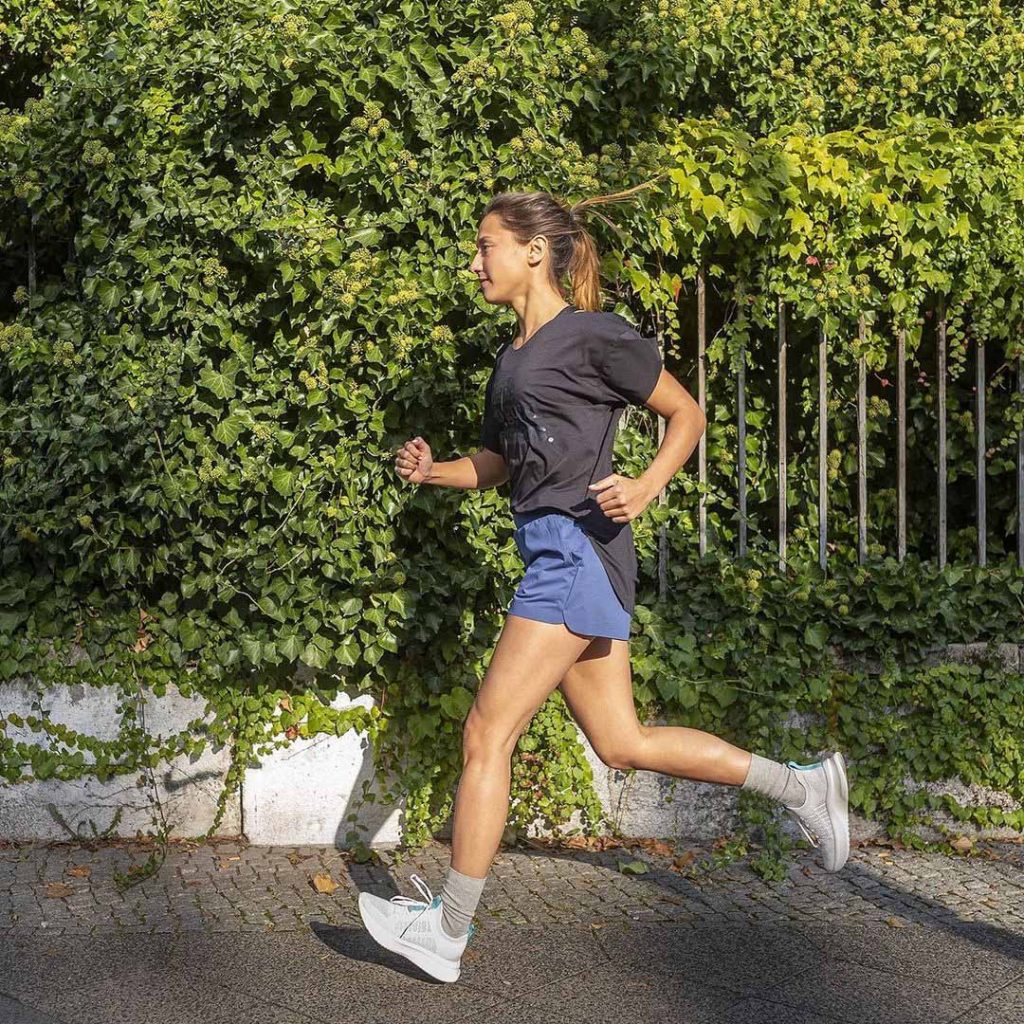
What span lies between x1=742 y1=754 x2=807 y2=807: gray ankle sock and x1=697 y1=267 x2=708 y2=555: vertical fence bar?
1.43 m

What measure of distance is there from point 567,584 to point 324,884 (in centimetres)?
144

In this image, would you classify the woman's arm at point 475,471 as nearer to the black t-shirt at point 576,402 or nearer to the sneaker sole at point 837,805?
the black t-shirt at point 576,402

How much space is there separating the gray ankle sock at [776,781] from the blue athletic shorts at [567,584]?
0.56 m

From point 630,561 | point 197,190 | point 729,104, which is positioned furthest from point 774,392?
point 197,190

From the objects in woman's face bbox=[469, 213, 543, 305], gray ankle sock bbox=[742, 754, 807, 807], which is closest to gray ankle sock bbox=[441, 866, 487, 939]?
gray ankle sock bbox=[742, 754, 807, 807]

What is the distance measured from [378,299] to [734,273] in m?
1.46

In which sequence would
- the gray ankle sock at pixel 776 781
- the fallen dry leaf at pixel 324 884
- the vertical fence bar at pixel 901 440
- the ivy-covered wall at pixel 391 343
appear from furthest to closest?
the vertical fence bar at pixel 901 440, the ivy-covered wall at pixel 391 343, the fallen dry leaf at pixel 324 884, the gray ankle sock at pixel 776 781

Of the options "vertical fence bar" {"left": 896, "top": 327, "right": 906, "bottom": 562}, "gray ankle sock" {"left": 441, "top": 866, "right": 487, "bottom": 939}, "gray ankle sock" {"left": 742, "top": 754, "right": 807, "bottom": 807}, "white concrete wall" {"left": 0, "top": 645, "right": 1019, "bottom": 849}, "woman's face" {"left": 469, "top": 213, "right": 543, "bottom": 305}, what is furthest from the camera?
"vertical fence bar" {"left": 896, "top": 327, "right": 906, "bottom": 562}

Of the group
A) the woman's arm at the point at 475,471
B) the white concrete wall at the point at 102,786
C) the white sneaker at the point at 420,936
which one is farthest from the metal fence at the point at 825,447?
the white sneaker at the point at 420,936

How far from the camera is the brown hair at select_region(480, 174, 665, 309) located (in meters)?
3.73

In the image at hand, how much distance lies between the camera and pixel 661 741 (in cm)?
378

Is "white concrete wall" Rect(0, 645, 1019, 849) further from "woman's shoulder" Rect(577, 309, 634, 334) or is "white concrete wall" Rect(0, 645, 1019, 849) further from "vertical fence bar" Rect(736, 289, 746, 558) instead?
"woman's shoulder" Rect(577, 309, 634, 334)

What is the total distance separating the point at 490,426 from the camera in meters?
3.89

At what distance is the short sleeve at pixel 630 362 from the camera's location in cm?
362
